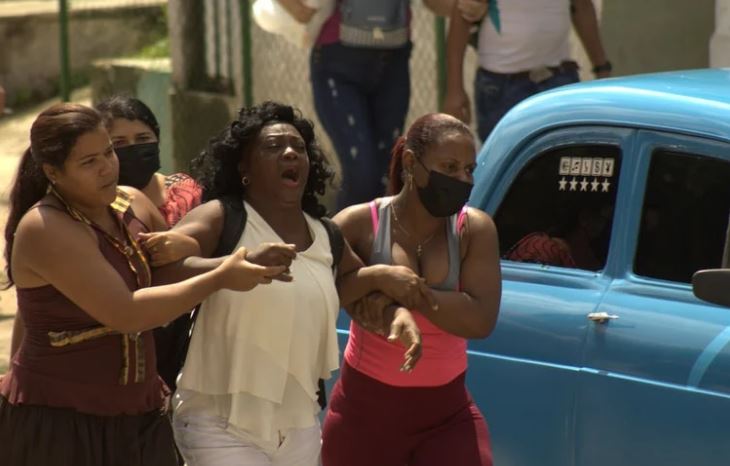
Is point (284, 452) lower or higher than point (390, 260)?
lower

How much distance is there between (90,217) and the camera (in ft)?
13.5

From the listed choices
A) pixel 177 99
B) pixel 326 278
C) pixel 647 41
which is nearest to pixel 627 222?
pixel 326 278

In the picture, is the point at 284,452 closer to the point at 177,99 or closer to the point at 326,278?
the point at 326,278

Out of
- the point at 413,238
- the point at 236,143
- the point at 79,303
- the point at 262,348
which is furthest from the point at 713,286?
the point at 79,303

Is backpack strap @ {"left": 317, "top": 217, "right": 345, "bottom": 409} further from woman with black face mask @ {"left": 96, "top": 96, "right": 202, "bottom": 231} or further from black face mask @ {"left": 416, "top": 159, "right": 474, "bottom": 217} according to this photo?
woman with black face mask @ {"left": 96, "top": 96, "right": 202, "bottom": 231}

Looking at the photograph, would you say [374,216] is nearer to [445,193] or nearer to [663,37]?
[445,193]

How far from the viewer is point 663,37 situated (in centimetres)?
958

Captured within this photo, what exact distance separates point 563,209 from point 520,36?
9.43 ft

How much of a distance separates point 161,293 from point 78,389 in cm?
34

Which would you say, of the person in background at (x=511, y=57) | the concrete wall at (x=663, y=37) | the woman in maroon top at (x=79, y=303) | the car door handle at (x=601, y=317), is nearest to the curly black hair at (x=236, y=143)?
the woman in maroon top at (x=79, y=303)

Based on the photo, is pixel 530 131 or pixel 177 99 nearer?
pixel 530 131

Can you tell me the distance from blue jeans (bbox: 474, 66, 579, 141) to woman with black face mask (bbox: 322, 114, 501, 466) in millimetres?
Result: 3119

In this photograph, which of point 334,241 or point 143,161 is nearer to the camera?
point 334,241

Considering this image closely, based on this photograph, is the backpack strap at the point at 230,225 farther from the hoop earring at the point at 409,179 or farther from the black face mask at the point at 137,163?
the black face mask at the point at 137,163
